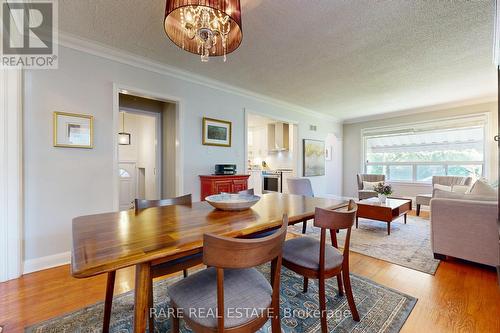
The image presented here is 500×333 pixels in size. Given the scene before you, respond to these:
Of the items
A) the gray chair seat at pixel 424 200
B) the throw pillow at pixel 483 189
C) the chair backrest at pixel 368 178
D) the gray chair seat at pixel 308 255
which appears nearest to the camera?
the gray chair seat at pixel 308 255

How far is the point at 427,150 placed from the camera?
205 inches

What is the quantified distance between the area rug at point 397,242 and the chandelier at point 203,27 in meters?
2.68

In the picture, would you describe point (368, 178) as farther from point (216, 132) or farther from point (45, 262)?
point (45, 262)

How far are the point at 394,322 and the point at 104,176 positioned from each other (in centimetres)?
305

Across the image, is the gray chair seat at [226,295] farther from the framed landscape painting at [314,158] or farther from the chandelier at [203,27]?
the framed landscape painting at [314,158]

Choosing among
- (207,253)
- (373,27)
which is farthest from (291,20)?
(207,253)

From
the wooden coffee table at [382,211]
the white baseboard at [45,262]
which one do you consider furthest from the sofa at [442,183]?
the white baseboard at [45,262]

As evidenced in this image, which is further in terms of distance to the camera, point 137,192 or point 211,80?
point 137,192

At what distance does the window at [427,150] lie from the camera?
182 inches

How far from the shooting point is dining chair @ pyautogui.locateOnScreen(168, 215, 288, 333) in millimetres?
814

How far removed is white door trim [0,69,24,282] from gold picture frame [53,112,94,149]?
0.90 ft

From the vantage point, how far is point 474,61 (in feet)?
9.21

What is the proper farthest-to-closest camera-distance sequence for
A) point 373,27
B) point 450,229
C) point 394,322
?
point 450,229
point 373,27
point 394,322

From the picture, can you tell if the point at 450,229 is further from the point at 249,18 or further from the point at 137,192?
the point at 137,192
